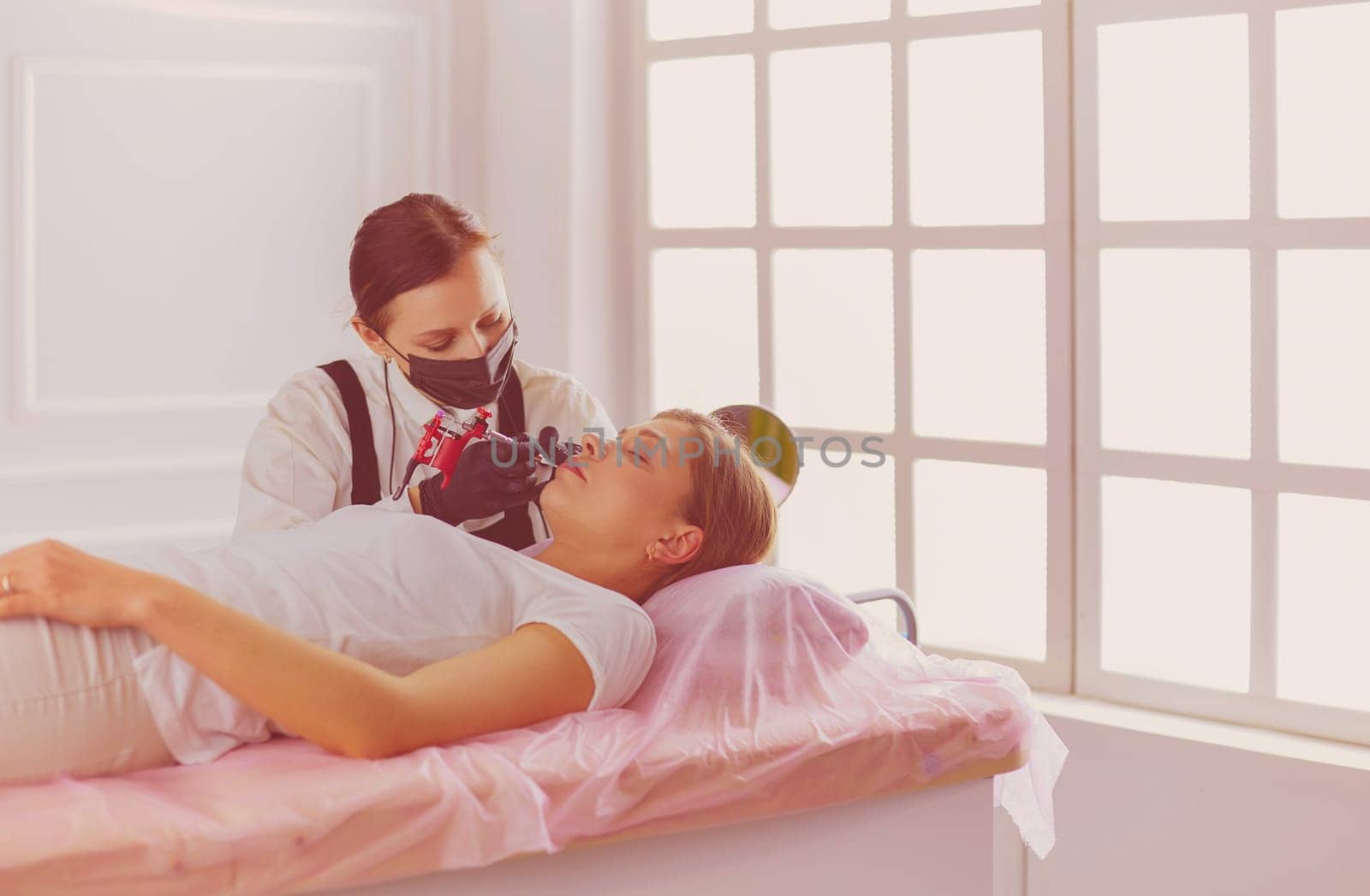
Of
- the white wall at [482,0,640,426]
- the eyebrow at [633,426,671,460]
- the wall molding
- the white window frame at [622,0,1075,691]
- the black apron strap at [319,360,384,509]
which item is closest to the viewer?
the eyebrow at [633,426,671,460]

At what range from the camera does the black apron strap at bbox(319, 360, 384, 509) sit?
1.73 meters

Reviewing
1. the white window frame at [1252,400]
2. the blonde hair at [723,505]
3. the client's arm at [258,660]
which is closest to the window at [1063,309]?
the white window frame at [1252,400]

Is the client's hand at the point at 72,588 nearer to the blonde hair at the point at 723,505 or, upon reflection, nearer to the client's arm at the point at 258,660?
the client's arm at the point at 258,660

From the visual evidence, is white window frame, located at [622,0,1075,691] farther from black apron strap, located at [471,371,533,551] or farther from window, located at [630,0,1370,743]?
black apron strap, located at [471,371,533,551]

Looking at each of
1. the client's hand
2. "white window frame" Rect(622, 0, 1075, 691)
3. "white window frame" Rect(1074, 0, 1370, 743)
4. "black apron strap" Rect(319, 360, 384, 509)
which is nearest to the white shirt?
"black apron strap" Rect(319, 360, 384, 509)

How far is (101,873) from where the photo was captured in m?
1.10

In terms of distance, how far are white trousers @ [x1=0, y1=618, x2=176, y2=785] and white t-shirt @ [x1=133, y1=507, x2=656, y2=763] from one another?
40 mm

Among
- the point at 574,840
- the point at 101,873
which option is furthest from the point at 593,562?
the point at 101,873

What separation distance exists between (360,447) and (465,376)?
0.17 m

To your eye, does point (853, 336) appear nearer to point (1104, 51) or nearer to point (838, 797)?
point (1104, 51)

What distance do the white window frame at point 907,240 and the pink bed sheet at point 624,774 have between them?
592mm

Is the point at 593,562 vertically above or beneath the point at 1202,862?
above

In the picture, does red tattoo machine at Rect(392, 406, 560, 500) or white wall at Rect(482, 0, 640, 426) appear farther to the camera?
white wall at Rect(482, 0, 640, 426)

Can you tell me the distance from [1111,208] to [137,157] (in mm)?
1590
